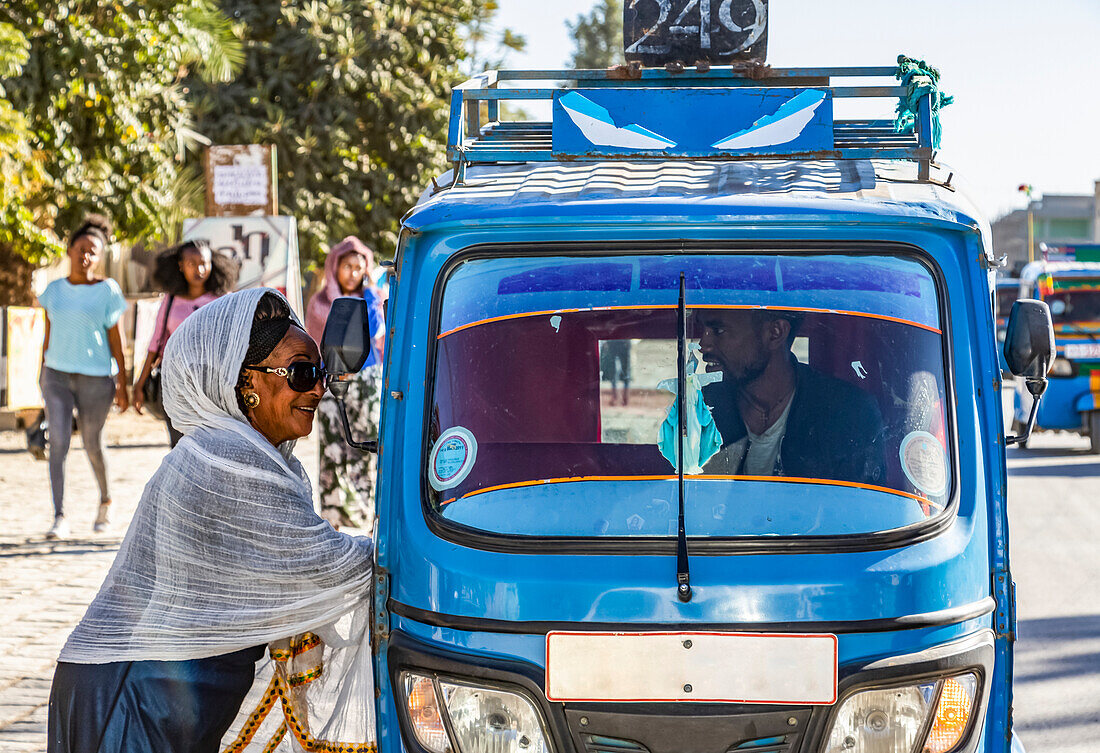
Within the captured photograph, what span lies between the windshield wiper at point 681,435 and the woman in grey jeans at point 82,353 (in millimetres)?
5718

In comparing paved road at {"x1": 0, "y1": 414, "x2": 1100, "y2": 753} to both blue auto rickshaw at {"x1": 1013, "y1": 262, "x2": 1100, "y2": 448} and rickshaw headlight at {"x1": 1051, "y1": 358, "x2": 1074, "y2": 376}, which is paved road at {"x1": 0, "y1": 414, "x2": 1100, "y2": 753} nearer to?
blue auto rickshaw at {"x1": 1013, "y1": 262, "x2": 1100, "y2": 448}

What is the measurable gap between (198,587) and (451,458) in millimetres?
737

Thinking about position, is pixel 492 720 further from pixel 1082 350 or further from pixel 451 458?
pixel 1082 350

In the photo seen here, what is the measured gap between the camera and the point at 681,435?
274 cm

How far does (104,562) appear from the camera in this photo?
7.41m

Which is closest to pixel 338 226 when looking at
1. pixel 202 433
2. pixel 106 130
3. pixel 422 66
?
pixel 422 66

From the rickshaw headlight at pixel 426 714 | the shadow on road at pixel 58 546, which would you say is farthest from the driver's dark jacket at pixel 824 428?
the shadow on road at pixel 58 546

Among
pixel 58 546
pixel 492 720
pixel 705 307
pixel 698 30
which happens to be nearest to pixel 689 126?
pixel 705 307

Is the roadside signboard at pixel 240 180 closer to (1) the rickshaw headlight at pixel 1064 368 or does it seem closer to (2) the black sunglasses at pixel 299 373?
(2) the black sunglasses at pixel 299 373

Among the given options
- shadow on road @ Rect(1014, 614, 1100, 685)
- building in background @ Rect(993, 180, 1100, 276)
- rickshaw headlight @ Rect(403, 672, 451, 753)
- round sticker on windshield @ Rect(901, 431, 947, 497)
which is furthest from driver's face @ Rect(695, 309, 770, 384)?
building in background @ Rect(993, 180, 1100, 276)

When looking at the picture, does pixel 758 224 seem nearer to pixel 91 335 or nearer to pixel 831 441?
pixel 831 441

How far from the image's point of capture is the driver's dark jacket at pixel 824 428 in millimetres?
2799

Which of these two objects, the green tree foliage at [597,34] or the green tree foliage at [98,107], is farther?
the green tree foliage at [597,34]

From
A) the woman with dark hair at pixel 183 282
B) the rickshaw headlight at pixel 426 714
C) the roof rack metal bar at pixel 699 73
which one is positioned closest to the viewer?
the rickshaw headlight at pixel 426 714
